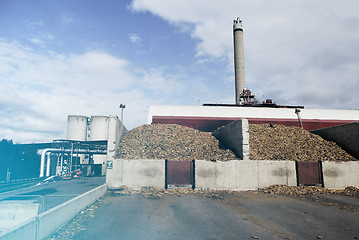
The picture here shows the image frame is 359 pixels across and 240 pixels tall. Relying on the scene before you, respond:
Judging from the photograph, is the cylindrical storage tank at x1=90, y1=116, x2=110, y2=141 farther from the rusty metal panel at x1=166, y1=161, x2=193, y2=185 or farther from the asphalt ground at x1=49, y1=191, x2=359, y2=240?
the asphalt ground at x1=49, y1=191, x2=359, y2=240

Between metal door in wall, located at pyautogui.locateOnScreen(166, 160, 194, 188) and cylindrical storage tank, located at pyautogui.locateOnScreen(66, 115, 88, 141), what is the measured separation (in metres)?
23.6

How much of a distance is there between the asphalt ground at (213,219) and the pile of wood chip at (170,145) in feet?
15.1

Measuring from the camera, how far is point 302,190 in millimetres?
15422

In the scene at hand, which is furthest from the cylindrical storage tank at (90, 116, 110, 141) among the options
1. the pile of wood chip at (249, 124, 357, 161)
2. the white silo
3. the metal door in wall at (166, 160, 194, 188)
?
the pile of wood chip at (249, 124, 357, 161)

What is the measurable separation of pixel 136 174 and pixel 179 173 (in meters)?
3.10

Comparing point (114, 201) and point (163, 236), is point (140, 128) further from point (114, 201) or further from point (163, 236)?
point (163, 236)

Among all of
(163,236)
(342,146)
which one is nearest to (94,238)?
(163,236)

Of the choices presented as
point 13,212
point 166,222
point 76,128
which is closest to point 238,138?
point 166,222

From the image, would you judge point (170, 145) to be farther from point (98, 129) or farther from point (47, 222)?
point (98, 129)

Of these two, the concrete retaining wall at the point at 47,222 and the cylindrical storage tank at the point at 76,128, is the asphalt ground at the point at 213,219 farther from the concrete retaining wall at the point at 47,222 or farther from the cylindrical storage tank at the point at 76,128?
the cylindrical storage tank at the point at 76,128

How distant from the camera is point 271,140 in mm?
20047

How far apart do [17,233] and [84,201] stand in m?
5.57

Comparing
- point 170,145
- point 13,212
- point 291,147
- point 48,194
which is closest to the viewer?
point 13,212

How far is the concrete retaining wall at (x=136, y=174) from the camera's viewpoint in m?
15.9
